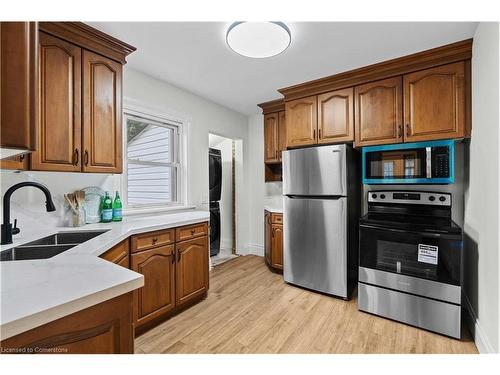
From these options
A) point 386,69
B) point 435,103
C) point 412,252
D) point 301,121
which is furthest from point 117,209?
point 435,103

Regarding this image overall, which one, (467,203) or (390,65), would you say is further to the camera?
(390,65)

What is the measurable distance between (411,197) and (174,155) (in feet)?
8.89

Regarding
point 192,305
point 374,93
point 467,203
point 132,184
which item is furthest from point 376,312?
point 132,184

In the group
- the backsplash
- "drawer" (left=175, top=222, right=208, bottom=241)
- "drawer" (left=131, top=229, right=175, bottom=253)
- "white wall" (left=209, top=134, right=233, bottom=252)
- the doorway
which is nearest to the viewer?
the backsplash

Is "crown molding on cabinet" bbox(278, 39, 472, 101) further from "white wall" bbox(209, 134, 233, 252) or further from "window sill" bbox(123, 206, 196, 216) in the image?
"window sill" bbox(123, 206, 196, 216)

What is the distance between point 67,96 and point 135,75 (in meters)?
0.90

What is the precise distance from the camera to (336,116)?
2656 millimetres

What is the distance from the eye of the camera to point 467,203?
7.05 feet

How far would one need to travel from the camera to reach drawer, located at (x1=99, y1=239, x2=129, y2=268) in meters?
1.50

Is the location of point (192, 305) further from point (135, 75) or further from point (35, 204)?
point (135, 75)

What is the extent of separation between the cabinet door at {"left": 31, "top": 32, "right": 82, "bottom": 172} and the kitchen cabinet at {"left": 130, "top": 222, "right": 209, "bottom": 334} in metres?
0.77

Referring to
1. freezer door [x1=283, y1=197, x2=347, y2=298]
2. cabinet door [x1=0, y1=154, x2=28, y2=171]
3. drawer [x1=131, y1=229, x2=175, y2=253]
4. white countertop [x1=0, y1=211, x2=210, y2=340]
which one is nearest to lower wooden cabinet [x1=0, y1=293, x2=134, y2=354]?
white countertop [x1=0, y1=211, x2=210, y2=340]

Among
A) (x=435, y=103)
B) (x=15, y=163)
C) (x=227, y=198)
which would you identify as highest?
(x=435, y=103)

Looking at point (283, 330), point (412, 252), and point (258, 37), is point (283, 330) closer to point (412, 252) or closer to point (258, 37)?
point (412, 252)
